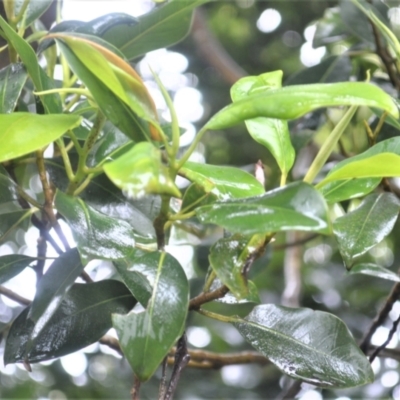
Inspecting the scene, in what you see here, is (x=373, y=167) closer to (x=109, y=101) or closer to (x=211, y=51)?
(x=109, y=101)

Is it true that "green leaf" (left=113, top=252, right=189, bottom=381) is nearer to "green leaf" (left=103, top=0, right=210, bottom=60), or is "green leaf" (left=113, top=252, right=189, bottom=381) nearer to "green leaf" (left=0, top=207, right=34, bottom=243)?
"green leaf" (left=0, top=207, right=34, bottom=243)

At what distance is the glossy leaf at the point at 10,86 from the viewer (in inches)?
21.5

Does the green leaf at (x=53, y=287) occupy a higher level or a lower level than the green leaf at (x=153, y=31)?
lower

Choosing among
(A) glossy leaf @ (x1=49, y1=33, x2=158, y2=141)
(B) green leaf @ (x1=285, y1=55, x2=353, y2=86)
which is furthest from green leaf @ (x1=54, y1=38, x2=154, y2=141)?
(B) green leaf @ (x1=285, y1=55, x2=353, y2=86)

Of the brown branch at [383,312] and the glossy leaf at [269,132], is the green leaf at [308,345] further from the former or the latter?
the brown branch at [383,312]

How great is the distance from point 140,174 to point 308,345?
29cm

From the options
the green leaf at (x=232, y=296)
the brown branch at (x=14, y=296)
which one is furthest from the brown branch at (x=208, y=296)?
the brown branch at (x=14, y=296)

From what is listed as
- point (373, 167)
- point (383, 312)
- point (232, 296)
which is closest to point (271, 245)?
point (383, 312)

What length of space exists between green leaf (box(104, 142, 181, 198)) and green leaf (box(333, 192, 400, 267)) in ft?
0.82

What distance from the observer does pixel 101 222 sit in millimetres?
506

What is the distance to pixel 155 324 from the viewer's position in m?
0.42

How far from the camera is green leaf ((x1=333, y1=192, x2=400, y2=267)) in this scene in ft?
1.79

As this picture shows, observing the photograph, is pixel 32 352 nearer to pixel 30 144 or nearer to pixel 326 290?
pixel 30 144

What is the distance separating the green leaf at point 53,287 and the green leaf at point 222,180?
0.13m
